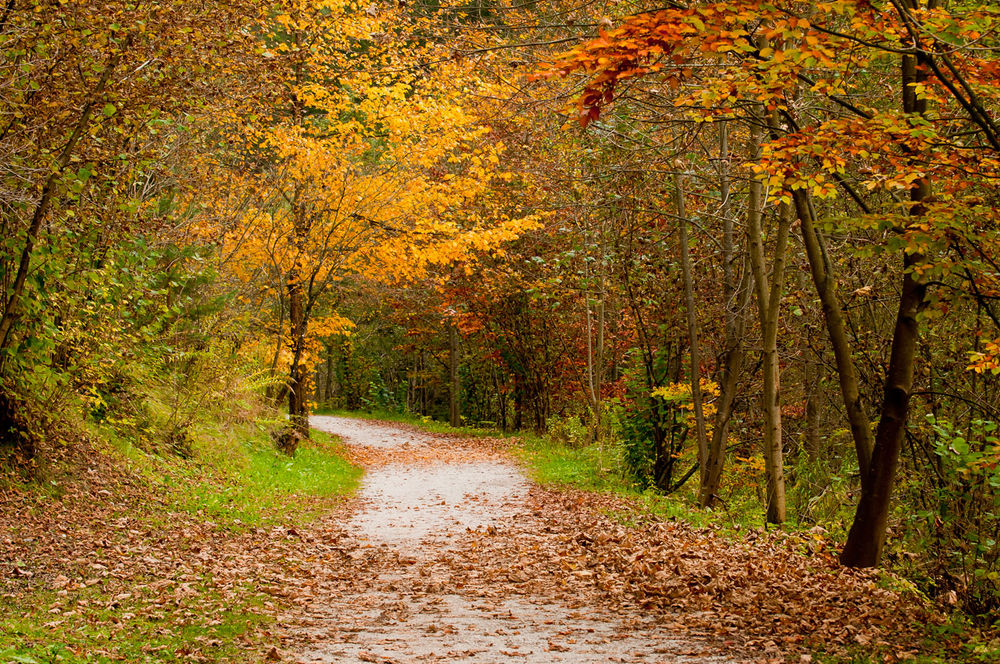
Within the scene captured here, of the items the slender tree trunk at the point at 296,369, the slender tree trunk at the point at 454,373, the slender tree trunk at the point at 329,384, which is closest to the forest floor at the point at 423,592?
the slender tree trunk at the point at 296,369

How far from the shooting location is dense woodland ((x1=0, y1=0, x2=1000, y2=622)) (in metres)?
5.68

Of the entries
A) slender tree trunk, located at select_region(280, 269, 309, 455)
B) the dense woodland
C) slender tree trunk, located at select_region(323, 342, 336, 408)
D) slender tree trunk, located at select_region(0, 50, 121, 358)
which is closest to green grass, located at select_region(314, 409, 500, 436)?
slender tree trunk, located at select_region(323, 342, 336, 408)

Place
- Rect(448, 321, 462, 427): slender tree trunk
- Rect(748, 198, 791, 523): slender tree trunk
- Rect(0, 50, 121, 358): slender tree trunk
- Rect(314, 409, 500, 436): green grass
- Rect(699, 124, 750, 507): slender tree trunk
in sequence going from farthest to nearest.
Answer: Rect(448, 321, 462, 427): slender tree trunk → Rect(314, 409, 500, 436): green grass → Rect(699, 124, 750, 507): slender tree trunk → Rect(748, 198, 791, 523): slender tree trunk → Rect(0, 50, 121, 358): slender tree trunk

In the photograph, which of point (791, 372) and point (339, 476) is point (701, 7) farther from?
point (339, 476)

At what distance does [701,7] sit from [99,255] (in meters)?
7.08

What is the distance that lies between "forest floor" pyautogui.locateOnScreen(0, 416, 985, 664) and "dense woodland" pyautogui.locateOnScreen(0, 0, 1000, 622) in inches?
35.0

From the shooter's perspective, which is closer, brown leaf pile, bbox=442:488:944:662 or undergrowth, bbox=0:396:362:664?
undergrowth, bbox=0:396:362:664

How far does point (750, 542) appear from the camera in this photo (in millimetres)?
8273

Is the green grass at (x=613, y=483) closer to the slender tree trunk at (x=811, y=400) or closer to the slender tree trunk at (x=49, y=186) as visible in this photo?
the slender tree trunk at (x=811, y=400)

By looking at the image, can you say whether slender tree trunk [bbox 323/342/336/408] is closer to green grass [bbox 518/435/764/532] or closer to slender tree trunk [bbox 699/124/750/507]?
green grass [bbox 518/435/764/532]

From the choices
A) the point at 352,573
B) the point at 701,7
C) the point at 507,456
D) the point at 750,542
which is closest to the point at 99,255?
the point at 352,573

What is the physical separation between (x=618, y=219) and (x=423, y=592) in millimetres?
9269

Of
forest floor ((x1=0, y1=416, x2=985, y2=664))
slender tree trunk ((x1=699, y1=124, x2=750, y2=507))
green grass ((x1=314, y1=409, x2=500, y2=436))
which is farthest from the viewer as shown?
green grass ((x1=314, y1=409, x2=500, y2=436))

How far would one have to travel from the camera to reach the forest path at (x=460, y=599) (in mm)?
5434
